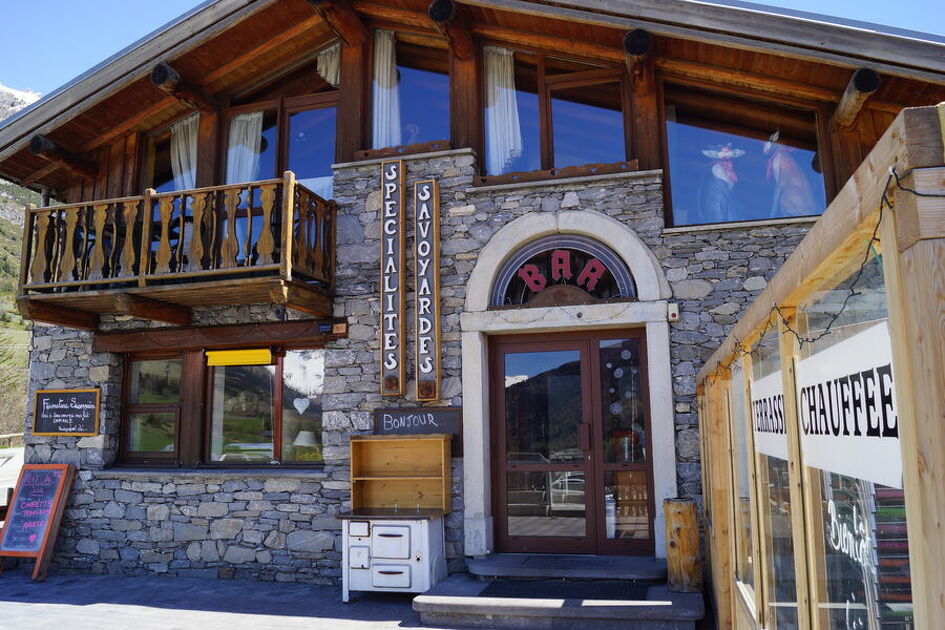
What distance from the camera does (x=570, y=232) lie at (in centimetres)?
759

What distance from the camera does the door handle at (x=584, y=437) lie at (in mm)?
7324

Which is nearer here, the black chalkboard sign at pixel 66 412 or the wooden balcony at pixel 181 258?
the wooden balcony at pixel 181 258

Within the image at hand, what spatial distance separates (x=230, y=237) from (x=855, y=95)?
20.1 feet

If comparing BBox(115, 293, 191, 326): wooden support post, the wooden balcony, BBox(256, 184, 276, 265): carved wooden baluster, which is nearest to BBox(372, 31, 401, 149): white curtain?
the wooden balcony

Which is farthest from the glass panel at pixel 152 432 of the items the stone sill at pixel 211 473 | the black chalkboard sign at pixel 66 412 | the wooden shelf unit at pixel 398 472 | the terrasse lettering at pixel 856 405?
the terrasse lettering at pixel 856 405

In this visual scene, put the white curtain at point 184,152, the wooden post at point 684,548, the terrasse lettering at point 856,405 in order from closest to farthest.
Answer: the terrasse lettering at point 856,405
the wooden post at point 684,548
the white curtain at point 184,152

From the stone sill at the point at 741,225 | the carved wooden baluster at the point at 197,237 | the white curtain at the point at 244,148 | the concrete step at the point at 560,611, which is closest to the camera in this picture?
the concrete step at the point at 560,611

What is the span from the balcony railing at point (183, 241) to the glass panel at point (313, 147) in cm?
69

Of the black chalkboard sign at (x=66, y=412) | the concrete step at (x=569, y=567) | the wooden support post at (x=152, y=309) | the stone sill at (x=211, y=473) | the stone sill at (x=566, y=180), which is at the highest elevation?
the stone sill at (x=566, y=180)

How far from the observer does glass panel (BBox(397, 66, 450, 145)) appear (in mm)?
8492

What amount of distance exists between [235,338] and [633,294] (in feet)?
14.5

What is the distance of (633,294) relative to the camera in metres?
7.36

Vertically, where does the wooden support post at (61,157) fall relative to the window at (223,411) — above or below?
above

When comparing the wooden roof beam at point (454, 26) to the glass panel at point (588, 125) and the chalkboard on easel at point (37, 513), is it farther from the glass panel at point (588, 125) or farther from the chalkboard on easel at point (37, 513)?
the chalkboard on easel at point (37, 513)
